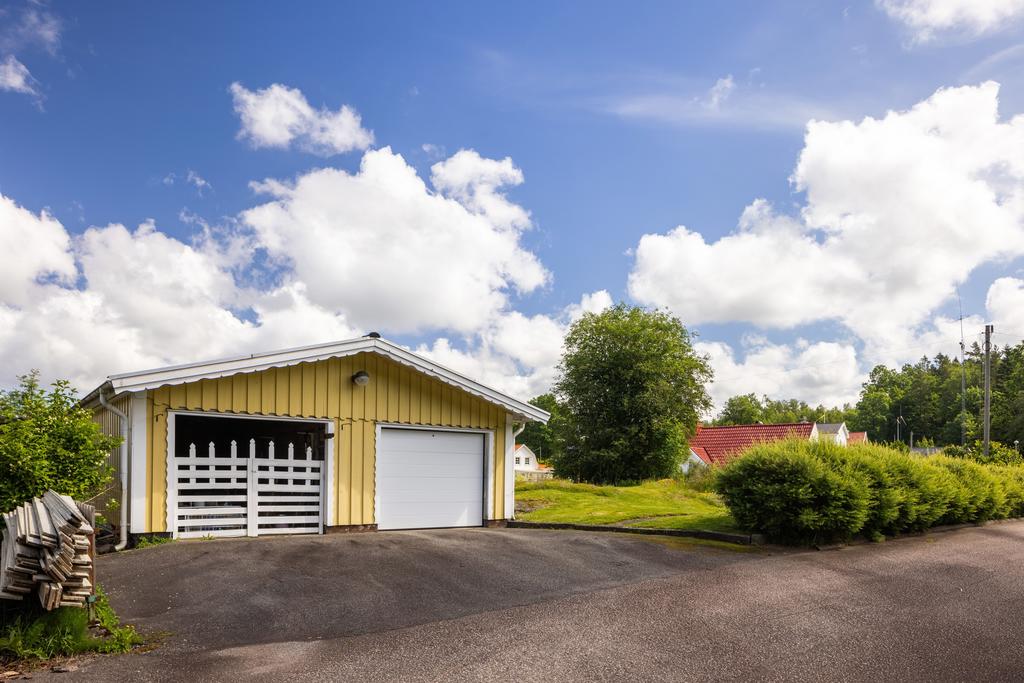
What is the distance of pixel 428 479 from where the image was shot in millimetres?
13953

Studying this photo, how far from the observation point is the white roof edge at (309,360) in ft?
34.8

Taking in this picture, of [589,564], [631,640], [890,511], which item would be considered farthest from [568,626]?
[890,511]

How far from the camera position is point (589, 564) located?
976 centimetres

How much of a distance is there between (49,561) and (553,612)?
177 inches

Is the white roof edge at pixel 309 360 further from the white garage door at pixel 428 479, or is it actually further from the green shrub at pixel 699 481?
the green shrub at pixel 699 481

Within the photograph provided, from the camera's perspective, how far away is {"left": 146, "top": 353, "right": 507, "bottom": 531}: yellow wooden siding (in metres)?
11.1

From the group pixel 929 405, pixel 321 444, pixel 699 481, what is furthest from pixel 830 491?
pixel 929 405

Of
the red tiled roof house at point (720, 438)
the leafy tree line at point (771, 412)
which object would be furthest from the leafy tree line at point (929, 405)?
the red tiled roof house at point (720, 438)

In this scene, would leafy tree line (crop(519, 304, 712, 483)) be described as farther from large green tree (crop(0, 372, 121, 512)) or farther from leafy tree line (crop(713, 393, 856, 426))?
leafy tree line (crop(713, 393, 856, 426))

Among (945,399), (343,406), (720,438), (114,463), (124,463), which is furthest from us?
(945,399)

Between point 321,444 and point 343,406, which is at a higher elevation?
point 343,406

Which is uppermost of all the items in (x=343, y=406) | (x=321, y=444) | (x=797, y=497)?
(x=343, y=406)

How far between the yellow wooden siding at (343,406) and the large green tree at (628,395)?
18.7m

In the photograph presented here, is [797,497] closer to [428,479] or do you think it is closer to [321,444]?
[428,479]
